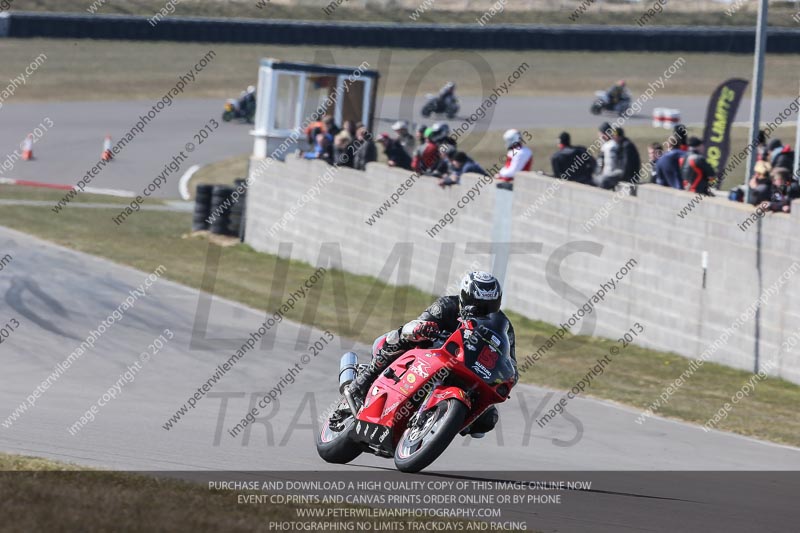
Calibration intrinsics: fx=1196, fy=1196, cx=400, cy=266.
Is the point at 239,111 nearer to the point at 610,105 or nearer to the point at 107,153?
the point at 107,153

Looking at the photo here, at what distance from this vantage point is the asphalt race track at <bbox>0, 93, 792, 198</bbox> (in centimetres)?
3512

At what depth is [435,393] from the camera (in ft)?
28.3

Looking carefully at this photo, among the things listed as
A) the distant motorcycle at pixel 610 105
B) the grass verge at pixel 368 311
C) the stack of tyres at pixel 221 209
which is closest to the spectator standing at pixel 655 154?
the grass verge at pixel 368 311

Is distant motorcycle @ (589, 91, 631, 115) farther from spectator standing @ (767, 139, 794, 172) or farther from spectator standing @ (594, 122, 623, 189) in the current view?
spectator standing @ (594, 122, 623, 189)

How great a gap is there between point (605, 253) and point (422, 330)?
29.6ft

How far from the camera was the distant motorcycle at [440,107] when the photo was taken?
4078 centimetres

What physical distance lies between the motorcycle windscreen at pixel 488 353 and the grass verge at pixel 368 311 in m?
4.99

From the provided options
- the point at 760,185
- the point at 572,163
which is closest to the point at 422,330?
the point at 760,185

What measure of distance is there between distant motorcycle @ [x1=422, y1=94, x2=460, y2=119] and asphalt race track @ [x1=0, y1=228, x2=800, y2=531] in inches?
900

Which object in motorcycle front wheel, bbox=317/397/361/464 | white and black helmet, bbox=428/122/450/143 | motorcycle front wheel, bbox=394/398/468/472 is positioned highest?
white and black helmet, bbox=428/122/450/143

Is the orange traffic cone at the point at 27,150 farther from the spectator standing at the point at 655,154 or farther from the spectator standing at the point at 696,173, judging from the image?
the spectator standing at the point at 696,173

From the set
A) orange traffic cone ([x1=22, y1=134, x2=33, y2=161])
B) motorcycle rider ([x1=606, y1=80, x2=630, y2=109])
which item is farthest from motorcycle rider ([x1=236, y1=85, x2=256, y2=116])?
motorcycle rider ([x1=606, y1=80, x2=630, y2=109])

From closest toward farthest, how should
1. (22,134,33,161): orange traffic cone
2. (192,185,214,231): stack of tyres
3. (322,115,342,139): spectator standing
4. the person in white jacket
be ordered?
1. the person in white jacket
2. (322,115,342,139): spectator standing
3. (192,185,214,231): stack of tyres
4. (22,134,33,161): orange traffic cone

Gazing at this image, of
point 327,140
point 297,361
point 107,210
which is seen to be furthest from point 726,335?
point 107,210
